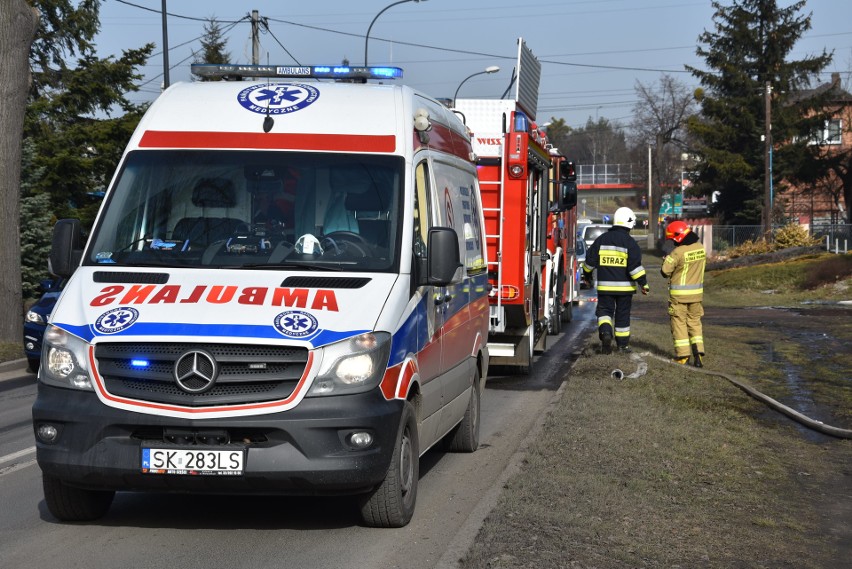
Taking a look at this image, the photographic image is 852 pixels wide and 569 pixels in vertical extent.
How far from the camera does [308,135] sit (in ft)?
23.6

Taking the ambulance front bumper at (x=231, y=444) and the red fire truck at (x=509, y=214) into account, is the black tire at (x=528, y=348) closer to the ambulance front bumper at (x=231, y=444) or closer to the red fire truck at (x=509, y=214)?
the red fire truck at (x=509, y=214)

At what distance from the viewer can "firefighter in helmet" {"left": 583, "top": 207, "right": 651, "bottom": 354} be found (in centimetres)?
1445

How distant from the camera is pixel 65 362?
19.8ft

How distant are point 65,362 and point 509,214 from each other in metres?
7.74

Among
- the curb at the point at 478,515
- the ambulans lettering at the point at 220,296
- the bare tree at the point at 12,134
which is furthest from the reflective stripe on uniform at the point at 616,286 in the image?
the bare tree at the point at 12,134

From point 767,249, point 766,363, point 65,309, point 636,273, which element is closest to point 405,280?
point 65,309

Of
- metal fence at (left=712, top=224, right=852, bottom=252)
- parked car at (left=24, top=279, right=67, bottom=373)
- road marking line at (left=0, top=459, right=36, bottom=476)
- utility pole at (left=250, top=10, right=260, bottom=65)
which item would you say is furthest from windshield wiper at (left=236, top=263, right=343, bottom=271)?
metal fence at (left=712, top=224, right=852, bottom=252)

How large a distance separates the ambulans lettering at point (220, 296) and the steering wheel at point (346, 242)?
0.55 metres

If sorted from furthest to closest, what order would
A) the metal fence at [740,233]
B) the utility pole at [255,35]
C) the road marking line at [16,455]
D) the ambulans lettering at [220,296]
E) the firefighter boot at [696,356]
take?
1. the metal fence at [740,233]
2. the utility pole at [255,35]
3. the firefighter boot at [696,356]
4. the road marking line at [16,455]
5. the ambulans lettering at [220,296]

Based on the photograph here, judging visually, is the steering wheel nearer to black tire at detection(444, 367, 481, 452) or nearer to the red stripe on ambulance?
the red stripe on ambulance

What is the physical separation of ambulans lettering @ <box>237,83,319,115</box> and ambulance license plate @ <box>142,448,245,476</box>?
244 centimetres

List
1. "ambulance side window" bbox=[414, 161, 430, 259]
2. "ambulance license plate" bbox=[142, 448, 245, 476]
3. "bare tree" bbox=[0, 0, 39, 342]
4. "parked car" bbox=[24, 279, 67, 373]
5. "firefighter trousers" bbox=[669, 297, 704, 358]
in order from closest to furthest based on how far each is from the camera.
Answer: "ambulance license plate" bbox=[142, 448, 245, 476] → "ambulance side window" bbox=[414, 161, 430, 259] → "firefighter trousers" bbox=[669, 297, 704, 358] → "parked car" bbox=[24, 279, 67, 373] → "bare tree" bbox=[0, 0, 39, 342]

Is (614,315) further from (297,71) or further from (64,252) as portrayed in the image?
(64,252)

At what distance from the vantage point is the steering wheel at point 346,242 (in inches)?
267
